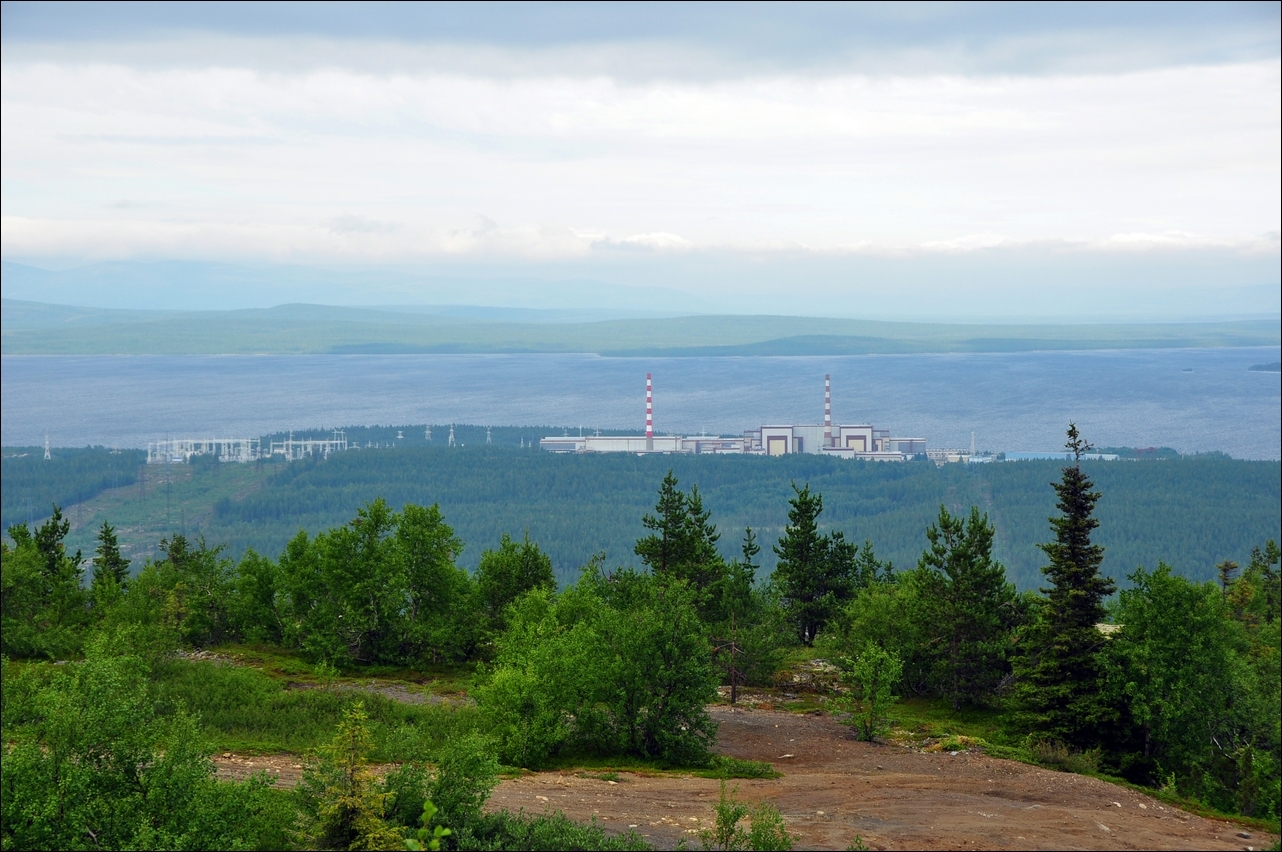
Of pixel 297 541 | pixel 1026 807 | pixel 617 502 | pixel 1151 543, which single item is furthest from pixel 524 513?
pixel 1026 807

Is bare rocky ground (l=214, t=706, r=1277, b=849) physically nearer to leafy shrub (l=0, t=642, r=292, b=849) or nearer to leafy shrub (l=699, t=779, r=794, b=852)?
leafy shrub (l=699, t=779, r=794, b=852)

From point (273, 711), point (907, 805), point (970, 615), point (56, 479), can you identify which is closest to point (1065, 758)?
point (907, 805)

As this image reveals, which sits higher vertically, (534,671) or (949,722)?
(534,671)

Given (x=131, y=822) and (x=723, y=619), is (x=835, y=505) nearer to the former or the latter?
(x=723, y=619)

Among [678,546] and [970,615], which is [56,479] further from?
[970,615]

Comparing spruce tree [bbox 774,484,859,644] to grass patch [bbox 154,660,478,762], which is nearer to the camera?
grass patch [bbox 154,660,478,762]

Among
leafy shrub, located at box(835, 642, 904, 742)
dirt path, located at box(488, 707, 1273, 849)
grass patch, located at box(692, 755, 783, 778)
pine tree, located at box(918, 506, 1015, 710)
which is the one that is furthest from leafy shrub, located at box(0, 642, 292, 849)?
pine tree, located at box(918, 506, 1015, 710)

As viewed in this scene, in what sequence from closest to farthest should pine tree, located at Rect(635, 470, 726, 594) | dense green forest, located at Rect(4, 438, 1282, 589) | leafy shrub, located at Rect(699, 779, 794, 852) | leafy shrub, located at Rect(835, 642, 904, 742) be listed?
leafy shrub, located at Rect(699, 779, 794, 852), leafy shrub, located at Rect(835, 642, 904, 742), pine tree, located at Rect(635, 470, 726, 594), dense green forest, located at Rect(4, 438, 1282, 589)
